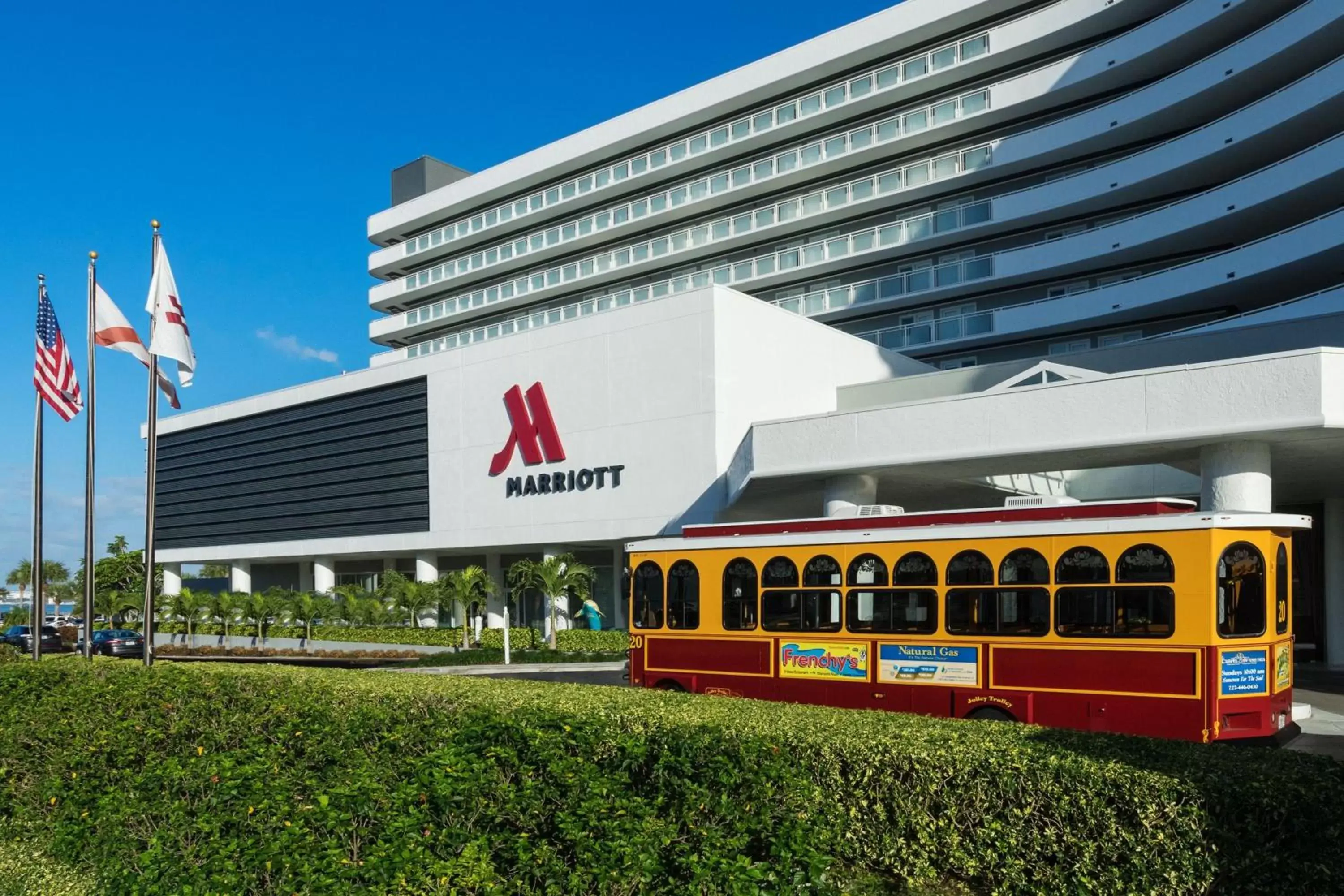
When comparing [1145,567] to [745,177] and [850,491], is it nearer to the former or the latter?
[850,491]

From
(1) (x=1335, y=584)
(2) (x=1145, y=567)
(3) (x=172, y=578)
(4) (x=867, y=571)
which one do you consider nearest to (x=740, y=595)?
(4) (x=867, y=571)

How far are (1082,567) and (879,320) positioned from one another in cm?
3878

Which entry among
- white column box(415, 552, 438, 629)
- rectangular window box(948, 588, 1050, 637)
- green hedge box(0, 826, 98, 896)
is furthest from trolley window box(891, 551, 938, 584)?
white column box(415, 552, 438, 629)

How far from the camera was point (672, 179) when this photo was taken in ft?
191

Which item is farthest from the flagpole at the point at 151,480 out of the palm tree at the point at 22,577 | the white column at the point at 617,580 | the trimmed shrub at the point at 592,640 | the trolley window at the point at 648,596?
the palm tree at the point at 22,577

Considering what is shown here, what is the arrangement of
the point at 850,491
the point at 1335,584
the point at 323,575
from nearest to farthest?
1. the point at 850,491
2. the point at 1335,584
3. the point at 323,575

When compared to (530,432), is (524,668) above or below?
below

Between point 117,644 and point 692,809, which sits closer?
point 692,809

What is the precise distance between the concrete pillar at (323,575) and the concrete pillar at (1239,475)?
1705 inches

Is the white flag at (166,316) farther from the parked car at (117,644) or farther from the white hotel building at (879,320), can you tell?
the parked car at (117,644)

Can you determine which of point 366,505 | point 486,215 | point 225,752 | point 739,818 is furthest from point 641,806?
point 486,215

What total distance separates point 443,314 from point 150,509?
50.2 metres

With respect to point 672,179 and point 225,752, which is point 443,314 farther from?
point 225,752

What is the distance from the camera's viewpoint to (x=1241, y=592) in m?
12.8
